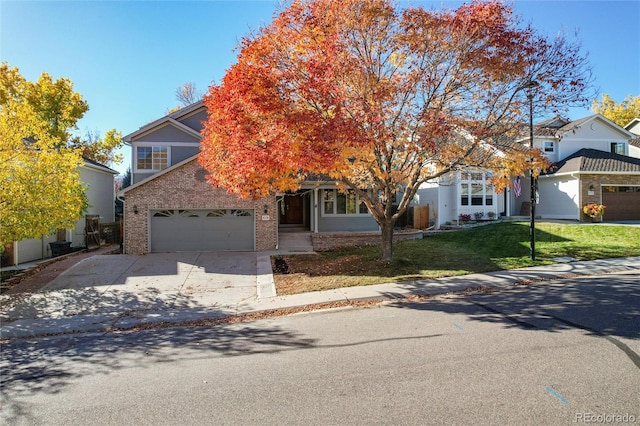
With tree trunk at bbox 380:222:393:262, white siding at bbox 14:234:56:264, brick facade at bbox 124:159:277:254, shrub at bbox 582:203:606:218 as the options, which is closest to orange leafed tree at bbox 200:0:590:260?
tree trunk at bbox 380:222:393:262

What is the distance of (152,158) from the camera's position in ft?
62.2

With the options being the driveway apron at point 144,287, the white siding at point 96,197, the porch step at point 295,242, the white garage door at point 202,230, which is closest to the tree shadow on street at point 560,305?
the driveway apron at point 144,287

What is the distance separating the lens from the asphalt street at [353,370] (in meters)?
3.68

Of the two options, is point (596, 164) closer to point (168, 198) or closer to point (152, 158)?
point (168, 198)

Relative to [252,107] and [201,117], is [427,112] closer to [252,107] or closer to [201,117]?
[252,107]

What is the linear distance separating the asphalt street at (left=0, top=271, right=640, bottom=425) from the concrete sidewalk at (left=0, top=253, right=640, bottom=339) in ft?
3.55

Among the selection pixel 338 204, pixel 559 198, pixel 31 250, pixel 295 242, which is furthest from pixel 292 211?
pixel 559 198

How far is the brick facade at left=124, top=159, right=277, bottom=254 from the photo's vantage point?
15836 millimetres

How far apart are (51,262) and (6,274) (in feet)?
7.66

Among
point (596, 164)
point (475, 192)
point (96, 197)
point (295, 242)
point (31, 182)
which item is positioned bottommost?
point (295, 242)

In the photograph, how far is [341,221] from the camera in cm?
1947

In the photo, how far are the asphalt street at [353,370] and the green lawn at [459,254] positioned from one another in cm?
352

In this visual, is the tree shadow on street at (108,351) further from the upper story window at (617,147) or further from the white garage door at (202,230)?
the upper story window at (617,147)

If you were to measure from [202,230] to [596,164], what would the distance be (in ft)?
75.5
